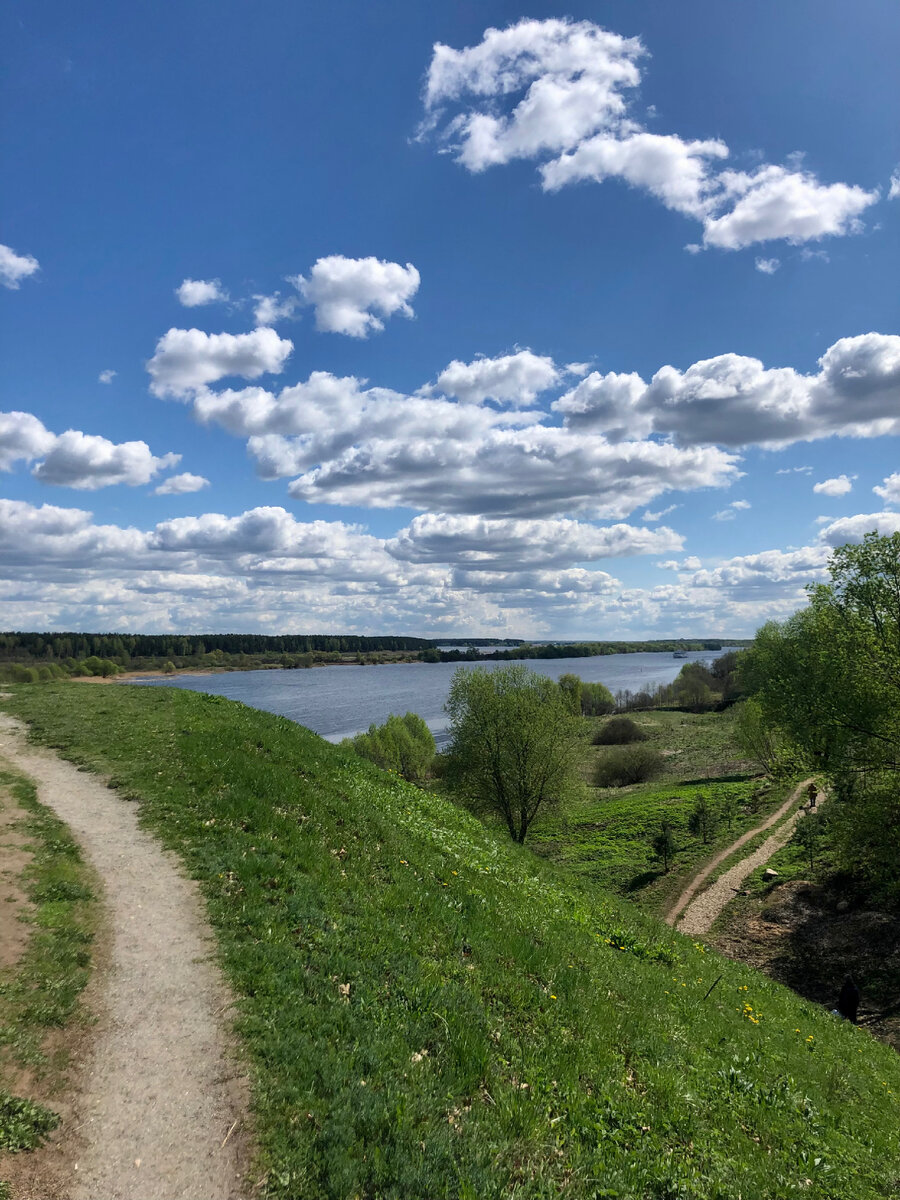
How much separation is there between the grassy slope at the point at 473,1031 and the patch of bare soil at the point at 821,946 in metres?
6.35

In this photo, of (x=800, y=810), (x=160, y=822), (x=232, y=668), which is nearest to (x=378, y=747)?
(x=800, y=810)

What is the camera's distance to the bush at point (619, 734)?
94.3 meters

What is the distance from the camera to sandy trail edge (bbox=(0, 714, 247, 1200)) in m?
5.10

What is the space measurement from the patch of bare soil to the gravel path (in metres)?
1.06

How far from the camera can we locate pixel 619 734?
3733 inches

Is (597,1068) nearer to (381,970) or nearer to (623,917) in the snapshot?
(381,970)

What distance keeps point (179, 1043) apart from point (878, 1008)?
73.0 ft

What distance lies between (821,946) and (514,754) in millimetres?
21694

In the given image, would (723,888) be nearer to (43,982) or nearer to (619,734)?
(43,982)

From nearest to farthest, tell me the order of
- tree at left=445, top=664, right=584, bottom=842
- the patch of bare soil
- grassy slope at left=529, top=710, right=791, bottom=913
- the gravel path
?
the patch of bare soil < the gravel path < grassy slope at left=529, top=710, right=791, bottom=913 < tree at left=445, top=664, right=584, bottom=842

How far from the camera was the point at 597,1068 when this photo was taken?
7.90 meters

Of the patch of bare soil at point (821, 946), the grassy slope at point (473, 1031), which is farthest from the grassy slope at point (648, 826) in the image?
the grassy slope at point (473, 1031)

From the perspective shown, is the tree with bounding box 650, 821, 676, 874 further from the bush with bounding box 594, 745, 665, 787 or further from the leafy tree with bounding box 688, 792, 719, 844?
the bush with bounding box 594, 745, 665, 787

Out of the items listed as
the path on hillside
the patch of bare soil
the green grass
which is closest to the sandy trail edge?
the green grass
